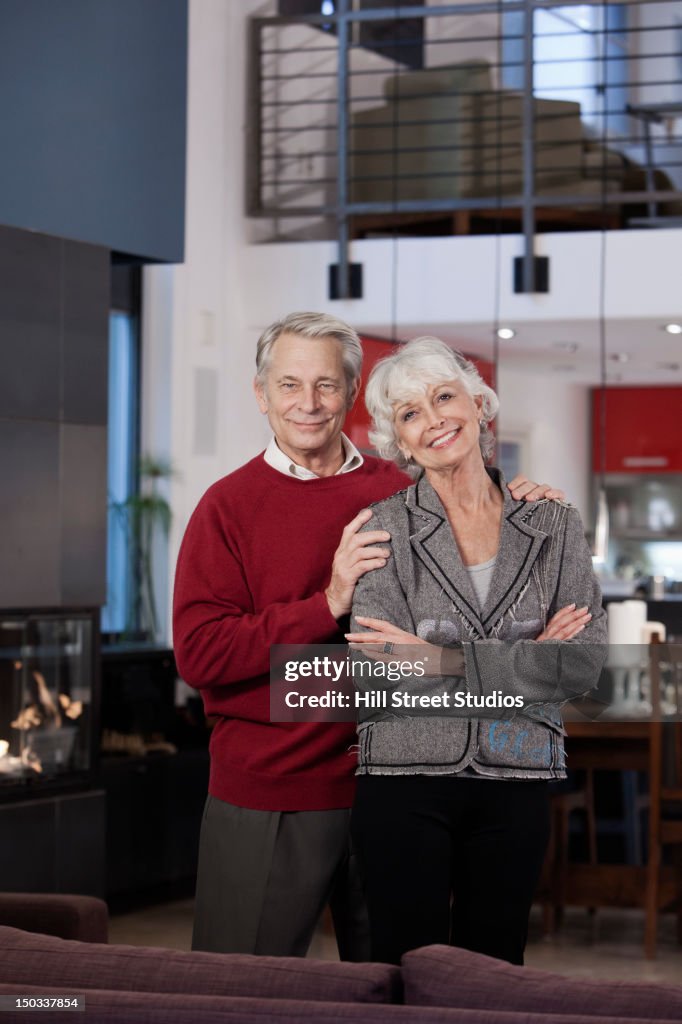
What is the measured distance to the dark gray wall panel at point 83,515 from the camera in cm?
528

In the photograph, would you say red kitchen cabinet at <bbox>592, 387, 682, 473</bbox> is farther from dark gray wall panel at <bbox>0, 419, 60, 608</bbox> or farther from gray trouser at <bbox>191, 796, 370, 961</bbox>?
gray trouser at <bbox>191, 796, 370, 961</bbox>

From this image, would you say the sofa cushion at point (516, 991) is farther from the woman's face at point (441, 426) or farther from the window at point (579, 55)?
the window at point (579, 55)

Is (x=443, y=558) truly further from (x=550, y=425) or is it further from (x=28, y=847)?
(x=550, y=425)

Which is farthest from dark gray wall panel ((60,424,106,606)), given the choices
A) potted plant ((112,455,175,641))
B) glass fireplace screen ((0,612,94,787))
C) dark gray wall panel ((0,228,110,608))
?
potted plant ((112,455,175,641))

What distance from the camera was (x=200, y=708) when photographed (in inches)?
261

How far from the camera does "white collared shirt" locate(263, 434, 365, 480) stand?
250 centimetres

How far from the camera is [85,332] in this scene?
5.35 m

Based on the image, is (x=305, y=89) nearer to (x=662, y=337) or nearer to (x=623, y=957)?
(x=662, y=337)

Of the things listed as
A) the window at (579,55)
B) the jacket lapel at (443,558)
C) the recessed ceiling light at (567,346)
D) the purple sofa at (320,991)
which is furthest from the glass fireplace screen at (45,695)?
the window at (579,55)

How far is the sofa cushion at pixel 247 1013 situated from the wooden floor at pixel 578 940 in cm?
332

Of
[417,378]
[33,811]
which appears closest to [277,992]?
[417,378]

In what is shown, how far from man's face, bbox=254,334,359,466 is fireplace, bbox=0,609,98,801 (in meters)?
2.92

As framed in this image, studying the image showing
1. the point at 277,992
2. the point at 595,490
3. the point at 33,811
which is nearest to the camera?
the point at 277,992

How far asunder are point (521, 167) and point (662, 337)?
1245 mm
